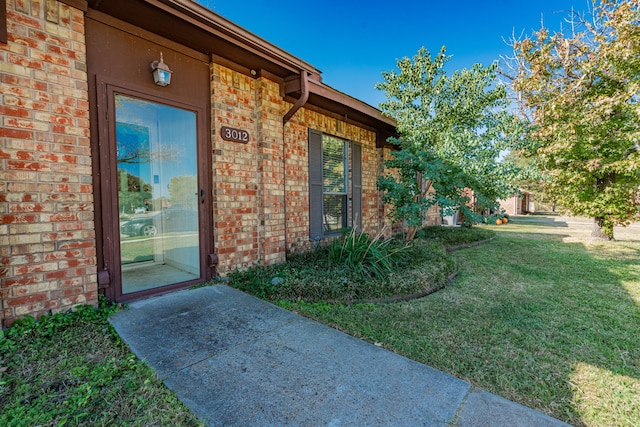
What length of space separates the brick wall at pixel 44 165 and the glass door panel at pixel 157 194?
632 millimetres

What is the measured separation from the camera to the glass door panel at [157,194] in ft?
10.9

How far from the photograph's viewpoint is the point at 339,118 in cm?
552

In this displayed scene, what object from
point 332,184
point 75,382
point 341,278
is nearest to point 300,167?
point 332,184

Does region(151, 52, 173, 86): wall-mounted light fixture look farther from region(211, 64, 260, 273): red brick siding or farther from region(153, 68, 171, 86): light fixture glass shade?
region(211, 64, 260, 273): red brick siding

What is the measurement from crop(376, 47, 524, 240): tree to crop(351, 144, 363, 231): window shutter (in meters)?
0.64

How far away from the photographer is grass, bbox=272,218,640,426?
69.2 inches

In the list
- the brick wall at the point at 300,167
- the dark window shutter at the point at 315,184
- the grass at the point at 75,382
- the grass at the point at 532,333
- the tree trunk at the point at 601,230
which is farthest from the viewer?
the tree trunk at the point at 601,230

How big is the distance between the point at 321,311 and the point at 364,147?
421 cm

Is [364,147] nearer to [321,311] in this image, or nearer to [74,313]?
[321,311]

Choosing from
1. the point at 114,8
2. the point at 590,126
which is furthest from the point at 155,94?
the point at 590,126

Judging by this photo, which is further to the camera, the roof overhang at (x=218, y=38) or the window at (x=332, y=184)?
the window at (x=332, y=184)

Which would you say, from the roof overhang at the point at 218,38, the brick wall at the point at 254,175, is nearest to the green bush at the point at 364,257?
the brick wall at the point at 254,175

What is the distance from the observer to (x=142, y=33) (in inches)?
113

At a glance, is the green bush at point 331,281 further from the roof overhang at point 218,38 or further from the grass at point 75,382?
the roof overhang at point 218,38
